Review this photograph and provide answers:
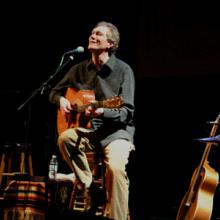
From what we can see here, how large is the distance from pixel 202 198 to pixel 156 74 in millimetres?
1969

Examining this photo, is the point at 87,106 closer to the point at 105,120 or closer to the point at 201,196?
the point at 105,120

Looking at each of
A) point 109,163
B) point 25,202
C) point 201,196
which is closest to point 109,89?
point 109,163

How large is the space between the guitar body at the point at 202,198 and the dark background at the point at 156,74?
3.74ft

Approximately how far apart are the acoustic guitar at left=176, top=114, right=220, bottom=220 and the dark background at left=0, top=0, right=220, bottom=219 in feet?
3.75

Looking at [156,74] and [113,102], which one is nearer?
[113,102]

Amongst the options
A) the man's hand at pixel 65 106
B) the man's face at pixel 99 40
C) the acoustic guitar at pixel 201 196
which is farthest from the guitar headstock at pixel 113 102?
the acoustic guitar at pixel 201 196

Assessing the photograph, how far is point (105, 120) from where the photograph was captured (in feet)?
13.2

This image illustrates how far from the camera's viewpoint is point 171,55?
526 cm

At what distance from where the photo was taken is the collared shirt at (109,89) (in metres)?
3.92

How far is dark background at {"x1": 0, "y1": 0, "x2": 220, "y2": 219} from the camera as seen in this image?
16.6 feet

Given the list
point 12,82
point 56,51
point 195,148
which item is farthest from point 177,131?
point 12,82

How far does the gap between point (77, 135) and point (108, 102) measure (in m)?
0.40

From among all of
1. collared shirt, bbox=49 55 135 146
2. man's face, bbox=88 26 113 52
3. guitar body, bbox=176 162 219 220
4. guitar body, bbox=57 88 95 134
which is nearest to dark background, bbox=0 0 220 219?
guitar body, bbox=57 88 95 134

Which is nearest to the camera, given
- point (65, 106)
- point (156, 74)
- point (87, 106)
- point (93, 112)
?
point (93, 112)
